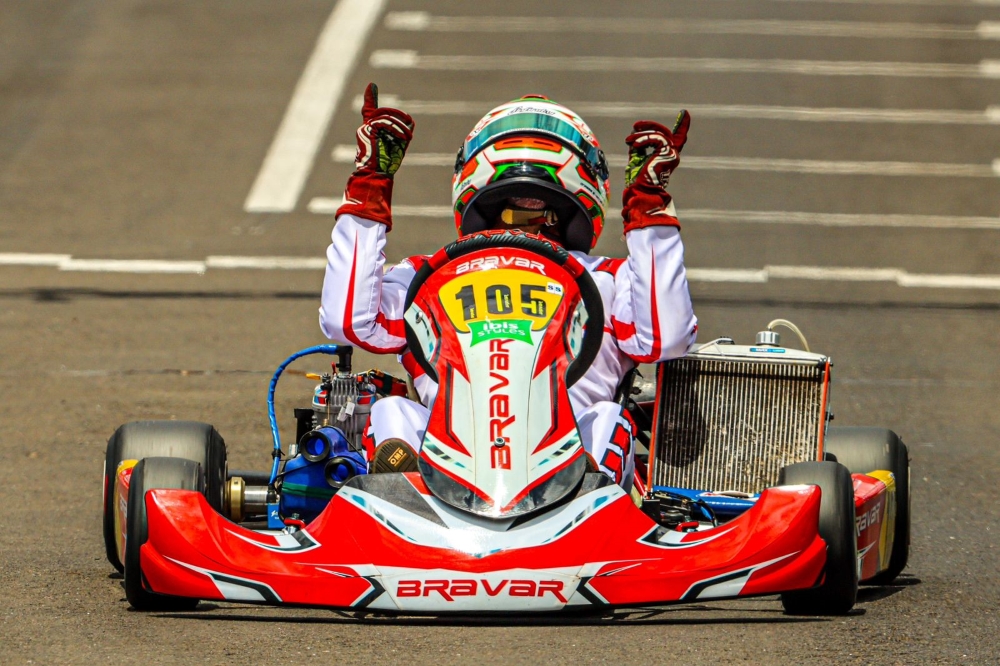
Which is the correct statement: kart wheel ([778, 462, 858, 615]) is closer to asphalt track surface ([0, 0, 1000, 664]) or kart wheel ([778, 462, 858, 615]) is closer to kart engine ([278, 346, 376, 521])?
asphalt track surface ([0, 0, 1000, 664])

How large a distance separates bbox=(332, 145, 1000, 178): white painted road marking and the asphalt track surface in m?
0.13

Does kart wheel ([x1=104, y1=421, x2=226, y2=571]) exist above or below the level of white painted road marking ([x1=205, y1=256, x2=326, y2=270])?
below

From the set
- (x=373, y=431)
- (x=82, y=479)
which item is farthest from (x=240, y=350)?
(x=373, y=431)

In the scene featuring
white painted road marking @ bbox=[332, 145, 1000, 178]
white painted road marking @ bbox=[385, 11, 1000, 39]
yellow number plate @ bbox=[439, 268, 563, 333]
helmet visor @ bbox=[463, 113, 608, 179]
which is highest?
white painted road marking @ bbox=[385, 11, 1000, 39]

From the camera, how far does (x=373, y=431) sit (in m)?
5.44

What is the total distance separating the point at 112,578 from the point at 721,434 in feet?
6.96

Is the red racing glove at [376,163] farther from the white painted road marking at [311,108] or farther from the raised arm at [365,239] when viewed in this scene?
the white painted road marking at [311,108]

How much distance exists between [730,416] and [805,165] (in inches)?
339

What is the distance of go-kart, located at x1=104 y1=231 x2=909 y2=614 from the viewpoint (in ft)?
15.5

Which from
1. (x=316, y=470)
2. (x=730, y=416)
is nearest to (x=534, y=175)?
(x=730, y=416)

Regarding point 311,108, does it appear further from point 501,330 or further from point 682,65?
point 501,330

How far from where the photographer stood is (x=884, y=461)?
6.13 meters

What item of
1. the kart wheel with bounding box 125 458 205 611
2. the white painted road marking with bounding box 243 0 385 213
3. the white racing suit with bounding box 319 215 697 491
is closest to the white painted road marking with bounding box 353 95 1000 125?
the white painted road marking with bounding box 243 0 385 213

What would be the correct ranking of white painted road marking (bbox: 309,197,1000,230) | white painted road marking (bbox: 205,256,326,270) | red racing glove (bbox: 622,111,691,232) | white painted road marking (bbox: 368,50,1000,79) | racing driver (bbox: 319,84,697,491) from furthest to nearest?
white painted road marking (bbox: 368,50,1000,79) → white painted road marking (bbox: 309,197,1000,230) → white painted road marking (bbox: 205,256,326,270) → red racing glove (bbox: 622,111,691,232) → racing driver (bbox: 319,84,697,491)
